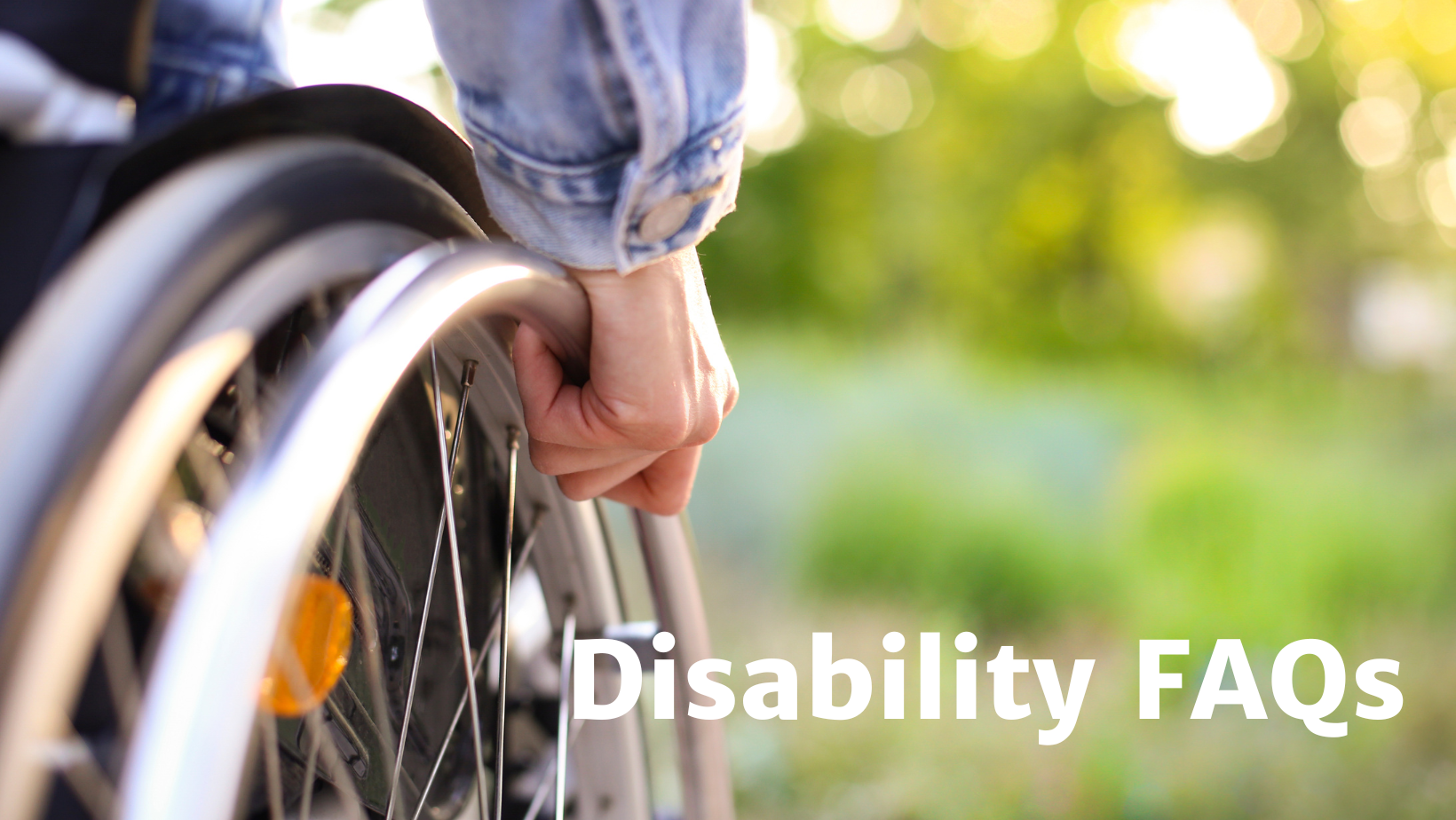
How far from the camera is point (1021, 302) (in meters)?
10.2

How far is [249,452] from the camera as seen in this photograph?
2.28 feet

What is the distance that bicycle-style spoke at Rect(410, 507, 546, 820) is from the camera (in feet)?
2.99

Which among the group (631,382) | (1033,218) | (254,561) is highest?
(254,561)

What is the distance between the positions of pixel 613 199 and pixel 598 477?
28 centimetres

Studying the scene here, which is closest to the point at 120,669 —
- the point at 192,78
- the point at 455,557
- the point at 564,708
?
the point at 455,557

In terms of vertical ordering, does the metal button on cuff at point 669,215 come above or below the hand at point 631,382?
above

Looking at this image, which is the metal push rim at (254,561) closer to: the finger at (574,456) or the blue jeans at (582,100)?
the blue jeans at (582,100)

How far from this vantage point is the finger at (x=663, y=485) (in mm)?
967

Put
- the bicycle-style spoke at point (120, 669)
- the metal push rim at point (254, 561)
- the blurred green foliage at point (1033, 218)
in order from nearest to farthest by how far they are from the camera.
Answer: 1. the metal push rim at point (254, 561)
2. the bicycle-style spoke at point (120, 669)
3. the blurred green foliage at point (1033, 218)

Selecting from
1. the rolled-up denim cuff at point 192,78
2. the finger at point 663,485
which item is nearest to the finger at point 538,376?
the finger at point 663,485

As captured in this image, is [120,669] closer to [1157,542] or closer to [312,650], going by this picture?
[312,650]

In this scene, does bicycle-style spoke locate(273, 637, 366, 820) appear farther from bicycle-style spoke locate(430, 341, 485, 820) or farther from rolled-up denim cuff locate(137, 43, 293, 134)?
rolled-up denim cuff locate(137, 43, 293, 134)

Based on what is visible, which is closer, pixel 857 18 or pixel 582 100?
pixel 582 100

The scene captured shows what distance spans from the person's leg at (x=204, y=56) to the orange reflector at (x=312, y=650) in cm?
30
